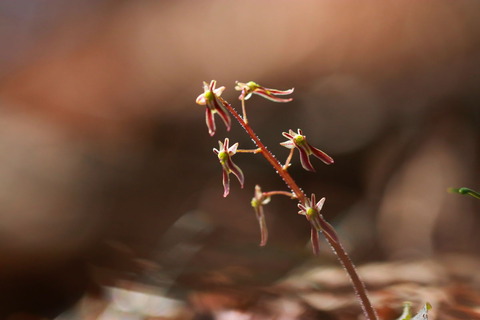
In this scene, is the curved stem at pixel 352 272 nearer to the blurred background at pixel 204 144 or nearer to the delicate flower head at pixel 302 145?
the delicate flower head at pixel 302 145

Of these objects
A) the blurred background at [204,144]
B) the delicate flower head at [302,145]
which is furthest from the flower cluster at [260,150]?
the blurred background at [204,144]

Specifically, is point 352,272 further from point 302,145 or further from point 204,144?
point 204,144

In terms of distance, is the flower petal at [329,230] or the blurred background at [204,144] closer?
the flower petal at [329,230]

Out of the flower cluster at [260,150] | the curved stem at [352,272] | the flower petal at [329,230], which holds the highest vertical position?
the flower cluster at [260,150]

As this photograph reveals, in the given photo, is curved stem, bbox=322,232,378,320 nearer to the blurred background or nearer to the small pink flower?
the small pink flower

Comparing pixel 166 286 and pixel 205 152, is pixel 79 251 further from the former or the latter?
pixel 205 152

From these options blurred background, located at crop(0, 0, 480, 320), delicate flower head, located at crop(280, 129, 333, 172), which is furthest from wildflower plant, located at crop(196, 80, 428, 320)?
blurred background, located at crop(0, 0, 480, 320)

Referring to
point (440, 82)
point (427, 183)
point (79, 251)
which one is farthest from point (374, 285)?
point (440, 82)

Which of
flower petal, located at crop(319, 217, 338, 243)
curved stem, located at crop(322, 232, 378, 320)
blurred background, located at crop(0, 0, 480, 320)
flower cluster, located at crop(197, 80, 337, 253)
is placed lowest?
curved stem, located at crop(322, 232, 378, 320)
